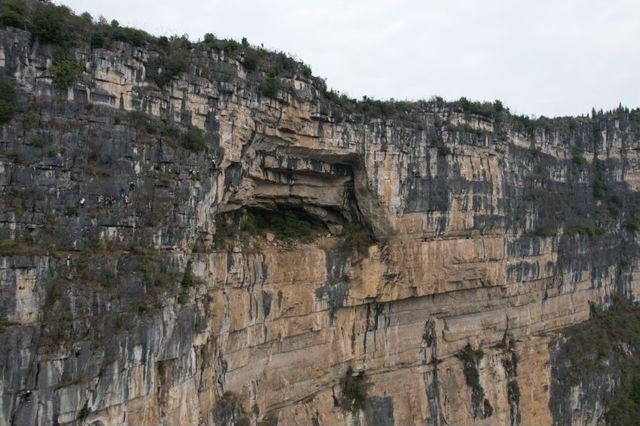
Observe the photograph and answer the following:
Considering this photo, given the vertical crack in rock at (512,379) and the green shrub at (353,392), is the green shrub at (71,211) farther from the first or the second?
the vertical crack in rock at (512,379)

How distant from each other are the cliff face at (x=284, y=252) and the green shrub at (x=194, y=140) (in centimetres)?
17

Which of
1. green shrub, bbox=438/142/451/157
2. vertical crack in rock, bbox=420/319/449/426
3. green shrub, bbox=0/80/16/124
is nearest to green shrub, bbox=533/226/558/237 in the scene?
green shrub, bbox=438/142/451/157

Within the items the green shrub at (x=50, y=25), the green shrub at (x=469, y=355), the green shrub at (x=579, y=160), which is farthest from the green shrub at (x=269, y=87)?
the green shrub at (x=579, y=160)

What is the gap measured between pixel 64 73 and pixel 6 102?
1645mm

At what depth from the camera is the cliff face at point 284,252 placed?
12.6 meters

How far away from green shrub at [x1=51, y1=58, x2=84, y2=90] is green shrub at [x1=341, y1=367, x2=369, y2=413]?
16614 millimetres

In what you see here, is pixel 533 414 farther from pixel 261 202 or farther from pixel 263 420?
pixel 261 202

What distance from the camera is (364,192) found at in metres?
23.1

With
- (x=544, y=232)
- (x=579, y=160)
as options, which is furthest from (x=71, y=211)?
(x=579, y=160)

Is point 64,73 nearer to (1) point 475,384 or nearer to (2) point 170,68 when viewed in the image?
(2) point 170,68

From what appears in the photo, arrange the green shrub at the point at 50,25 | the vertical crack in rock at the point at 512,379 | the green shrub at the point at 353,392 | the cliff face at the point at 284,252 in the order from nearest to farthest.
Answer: the cliff face at the point at 284,252, the green shrub at the point at 50,25, the green shrub at the point at 353,392, the vertical crack in rock at the point at 512,379

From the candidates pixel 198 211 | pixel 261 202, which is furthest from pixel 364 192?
pixel 198 211

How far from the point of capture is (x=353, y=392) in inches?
901

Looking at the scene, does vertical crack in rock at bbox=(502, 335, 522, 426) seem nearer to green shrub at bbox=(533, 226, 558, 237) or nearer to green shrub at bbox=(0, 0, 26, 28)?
green shrub at bbox=(533, 226, 558, 237)
